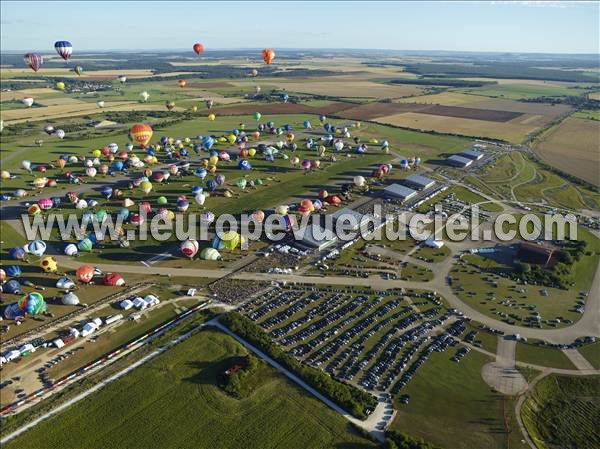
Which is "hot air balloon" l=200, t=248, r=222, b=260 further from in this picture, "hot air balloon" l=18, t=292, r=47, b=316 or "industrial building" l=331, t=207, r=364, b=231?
"industrial building" l=331, t=207, r=364, b=231

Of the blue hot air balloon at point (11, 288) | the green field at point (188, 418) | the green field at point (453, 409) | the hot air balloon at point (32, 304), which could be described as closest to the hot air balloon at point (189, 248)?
the hot air balloon at point (32, 304)

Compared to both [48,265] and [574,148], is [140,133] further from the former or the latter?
[574,148]

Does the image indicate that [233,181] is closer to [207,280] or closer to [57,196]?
[57,196]

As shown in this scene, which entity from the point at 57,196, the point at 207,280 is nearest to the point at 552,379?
the point at 207,280

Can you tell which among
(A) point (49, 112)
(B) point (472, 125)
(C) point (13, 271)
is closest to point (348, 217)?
(C) point (13, 271)

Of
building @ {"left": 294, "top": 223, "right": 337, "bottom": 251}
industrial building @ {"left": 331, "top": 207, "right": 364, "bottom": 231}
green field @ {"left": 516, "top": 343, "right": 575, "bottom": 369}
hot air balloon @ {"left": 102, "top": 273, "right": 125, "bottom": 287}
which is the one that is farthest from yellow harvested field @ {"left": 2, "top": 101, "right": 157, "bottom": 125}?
green field @ {"left": 516, "top": 343, "right": 575, "bottom": 369}

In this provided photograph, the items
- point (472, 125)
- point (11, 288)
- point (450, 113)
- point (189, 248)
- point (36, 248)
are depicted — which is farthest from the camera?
point (450, 113)
